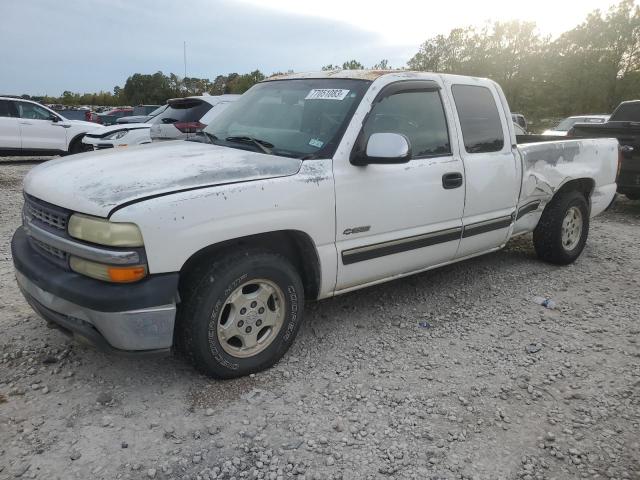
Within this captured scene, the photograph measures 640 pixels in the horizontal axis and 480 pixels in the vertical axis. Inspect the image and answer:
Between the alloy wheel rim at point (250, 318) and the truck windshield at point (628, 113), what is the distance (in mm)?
8672

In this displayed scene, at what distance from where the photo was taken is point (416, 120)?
12.5 ft

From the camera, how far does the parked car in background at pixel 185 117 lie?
952cm

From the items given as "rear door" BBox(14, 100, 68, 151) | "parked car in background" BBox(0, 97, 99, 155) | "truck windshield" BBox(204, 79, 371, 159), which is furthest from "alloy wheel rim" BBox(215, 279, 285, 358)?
"rear door" BBox(14, 100, 68, 151)

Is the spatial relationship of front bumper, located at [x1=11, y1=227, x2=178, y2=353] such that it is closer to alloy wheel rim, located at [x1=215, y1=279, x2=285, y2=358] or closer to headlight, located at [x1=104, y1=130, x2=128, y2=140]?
alloy wheel rim, located at [x1=215, y1=279, x2=285, y2=358]

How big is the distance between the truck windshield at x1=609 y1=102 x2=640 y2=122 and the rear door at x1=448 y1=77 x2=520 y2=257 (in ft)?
20.6

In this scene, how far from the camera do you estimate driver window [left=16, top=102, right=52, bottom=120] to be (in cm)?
1253

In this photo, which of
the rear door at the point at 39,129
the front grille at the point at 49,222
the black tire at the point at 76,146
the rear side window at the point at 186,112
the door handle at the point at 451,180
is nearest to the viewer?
the front grille at the point at 49,222

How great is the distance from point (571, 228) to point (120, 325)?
4.64 metres

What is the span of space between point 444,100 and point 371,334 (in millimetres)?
1839

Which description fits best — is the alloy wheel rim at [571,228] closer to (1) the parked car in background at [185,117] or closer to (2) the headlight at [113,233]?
(2) the headlight at [113,233]

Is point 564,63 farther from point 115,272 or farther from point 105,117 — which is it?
point 115,272

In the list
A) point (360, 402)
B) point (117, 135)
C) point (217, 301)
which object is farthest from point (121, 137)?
point (360, 402)

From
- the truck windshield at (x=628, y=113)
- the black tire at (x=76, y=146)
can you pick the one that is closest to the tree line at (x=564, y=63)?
the black tire at (x=76, y=146)

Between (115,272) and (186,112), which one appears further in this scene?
(186,112)
